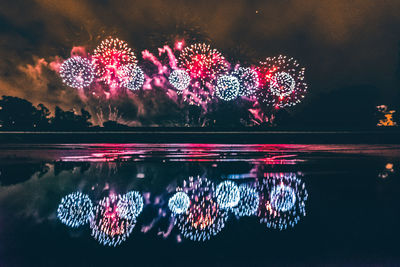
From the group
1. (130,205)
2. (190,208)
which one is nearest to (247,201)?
(190,208)

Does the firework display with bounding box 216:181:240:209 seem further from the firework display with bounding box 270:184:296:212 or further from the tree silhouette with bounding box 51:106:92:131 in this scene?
the tree silhouette with bounding box 51:106:92:131

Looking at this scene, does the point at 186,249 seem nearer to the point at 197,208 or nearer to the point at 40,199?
the point at 197,208

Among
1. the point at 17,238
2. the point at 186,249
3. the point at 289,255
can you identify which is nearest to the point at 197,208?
the point at 186,249

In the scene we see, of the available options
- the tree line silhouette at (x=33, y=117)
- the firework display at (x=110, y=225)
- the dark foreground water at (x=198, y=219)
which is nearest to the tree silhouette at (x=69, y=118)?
the tree line silhouette at (x=33, y=117)

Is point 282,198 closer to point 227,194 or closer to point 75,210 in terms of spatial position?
point 227,194

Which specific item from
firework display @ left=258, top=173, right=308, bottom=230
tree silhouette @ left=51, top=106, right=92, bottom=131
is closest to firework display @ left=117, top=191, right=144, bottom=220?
firework display @ left=258, top=173, right=308, bottom=230

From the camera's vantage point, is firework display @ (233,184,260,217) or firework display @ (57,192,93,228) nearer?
firework display @ (57,192,93,228)

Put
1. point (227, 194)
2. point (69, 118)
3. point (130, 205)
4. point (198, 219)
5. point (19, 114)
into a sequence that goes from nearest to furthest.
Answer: point (198, 219), point (130, 205), point (227, 194), point (19, 114), point (69, 118)
